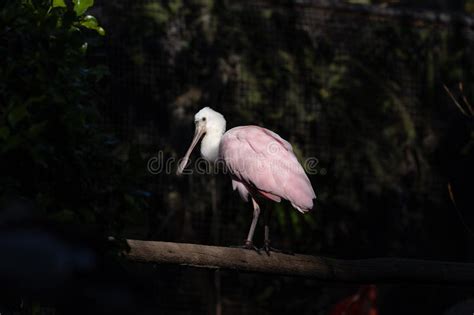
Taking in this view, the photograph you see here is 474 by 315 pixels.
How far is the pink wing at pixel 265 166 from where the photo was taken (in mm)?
5348

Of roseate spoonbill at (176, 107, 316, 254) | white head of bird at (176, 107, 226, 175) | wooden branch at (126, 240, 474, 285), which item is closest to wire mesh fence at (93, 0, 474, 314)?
white head of bird at (176, 107, 226, 175)

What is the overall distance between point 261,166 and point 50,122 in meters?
2.29

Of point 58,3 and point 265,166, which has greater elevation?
point 58,3

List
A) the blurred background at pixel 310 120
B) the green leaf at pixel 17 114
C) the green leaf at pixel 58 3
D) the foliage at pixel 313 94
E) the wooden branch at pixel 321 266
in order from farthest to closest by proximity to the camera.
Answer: the foliage at pixel 313 94
the blurred background at pixel 310 120
the wooden branch at pixel 321 266
the green leaf at pixel 58 3
the green leaf at pixel 17 114

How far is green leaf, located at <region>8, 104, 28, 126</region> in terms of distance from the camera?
3.26 metres

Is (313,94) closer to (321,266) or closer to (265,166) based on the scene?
(265,166)

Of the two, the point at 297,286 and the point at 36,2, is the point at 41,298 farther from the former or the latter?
the point at 297,286

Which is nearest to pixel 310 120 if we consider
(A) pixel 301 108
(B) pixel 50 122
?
(A) pixel 301 108

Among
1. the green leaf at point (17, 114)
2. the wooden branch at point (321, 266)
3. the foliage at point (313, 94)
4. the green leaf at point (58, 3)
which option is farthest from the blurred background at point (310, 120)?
the green leaf at point (17, 114)

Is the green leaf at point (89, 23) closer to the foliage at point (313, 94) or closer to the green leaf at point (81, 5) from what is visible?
the green leaf at point (81, 5)

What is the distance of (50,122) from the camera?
3.42 m

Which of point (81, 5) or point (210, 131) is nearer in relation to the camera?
point (81, 5)

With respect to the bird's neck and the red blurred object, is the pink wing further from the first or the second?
the red blurred object

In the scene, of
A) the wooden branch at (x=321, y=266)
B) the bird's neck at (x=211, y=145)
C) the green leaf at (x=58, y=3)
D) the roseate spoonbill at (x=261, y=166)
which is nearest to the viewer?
the green leaf at (x=58, y=3)
